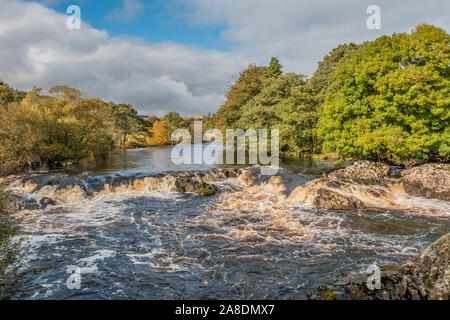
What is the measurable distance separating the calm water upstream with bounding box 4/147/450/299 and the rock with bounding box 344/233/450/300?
63.2 inches

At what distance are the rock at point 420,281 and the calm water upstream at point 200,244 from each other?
1.61m

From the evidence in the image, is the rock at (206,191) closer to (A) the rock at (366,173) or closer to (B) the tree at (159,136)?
(A) the rock at (366,173)

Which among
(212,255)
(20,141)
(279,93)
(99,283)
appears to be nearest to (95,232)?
(99,283)

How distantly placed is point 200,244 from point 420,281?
21.0 ft

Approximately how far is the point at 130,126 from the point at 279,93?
42568mm

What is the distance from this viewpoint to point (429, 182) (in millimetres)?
14016

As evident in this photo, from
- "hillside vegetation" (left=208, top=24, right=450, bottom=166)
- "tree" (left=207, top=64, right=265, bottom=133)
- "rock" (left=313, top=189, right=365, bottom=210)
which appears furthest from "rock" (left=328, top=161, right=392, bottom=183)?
"tree" (left=207, top=64, right=265, bottom=133)

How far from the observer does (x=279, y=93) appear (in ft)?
103

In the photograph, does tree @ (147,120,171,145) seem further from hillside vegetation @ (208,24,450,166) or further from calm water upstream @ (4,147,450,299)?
hillside vegetation @ (208,24,450,166)

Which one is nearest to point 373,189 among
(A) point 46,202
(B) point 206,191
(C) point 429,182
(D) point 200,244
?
(C) point 429,182

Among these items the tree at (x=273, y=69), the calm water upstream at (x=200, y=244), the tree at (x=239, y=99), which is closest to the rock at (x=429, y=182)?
the calm water upstream at (x=200, y=244)

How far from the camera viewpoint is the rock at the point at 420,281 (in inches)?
164

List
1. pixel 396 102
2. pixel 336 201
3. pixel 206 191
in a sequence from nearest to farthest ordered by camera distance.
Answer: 1. pixel 336 201
2. pixel 206 191
3. pixel 396 102

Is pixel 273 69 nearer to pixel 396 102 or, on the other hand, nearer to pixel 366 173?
pixel 396 102
